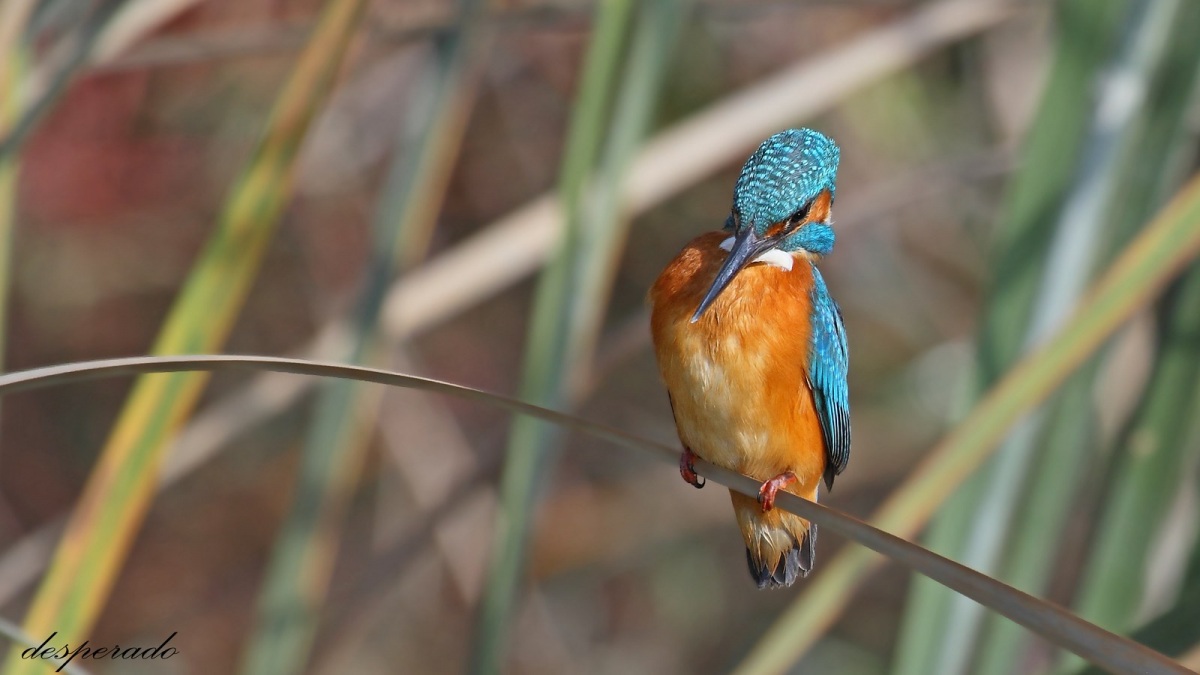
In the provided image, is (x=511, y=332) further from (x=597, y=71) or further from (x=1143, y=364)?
(x=597, y=71)

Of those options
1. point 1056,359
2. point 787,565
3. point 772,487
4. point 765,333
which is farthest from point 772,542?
point 1056,359

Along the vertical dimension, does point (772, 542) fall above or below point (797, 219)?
below

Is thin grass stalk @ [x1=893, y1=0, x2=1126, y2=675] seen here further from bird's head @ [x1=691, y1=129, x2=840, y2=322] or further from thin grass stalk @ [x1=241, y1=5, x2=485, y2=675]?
thin grass stalk @ [x1=241, y1=5, x2=485, y2=675]

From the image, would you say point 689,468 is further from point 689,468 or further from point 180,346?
point 180,346

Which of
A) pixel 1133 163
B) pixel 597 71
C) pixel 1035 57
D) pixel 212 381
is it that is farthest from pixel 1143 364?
pixel 212 381

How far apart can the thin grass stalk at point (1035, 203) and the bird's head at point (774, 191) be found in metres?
0.39

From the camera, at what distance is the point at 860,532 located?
871 mm

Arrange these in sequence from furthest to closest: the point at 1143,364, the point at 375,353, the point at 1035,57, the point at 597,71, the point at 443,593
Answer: the point at 443,593 → the point at 1035,57 → the point at 1143,364 → the point at 375,353 → the point at 597,71

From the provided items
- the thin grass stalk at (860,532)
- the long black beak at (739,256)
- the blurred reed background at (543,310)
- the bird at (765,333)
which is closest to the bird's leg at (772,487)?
the bird at (765,333)

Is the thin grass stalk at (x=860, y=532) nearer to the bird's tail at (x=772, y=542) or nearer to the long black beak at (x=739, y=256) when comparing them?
the long black beak at (x=739, y=256)

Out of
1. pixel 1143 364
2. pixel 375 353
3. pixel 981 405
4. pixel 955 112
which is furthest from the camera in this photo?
pixel 955 112

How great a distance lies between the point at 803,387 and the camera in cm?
157

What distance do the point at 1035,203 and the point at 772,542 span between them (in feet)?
1.86

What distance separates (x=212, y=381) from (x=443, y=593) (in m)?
1.18
